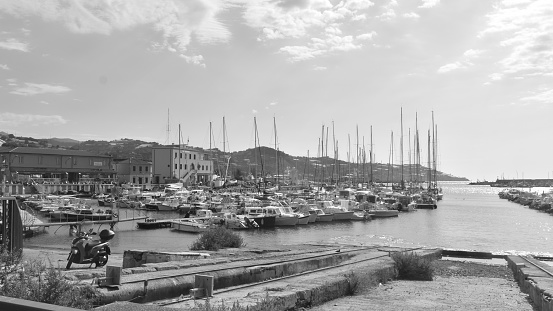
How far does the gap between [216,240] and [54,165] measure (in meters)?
87.2

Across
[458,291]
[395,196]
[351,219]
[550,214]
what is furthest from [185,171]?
[458,291]

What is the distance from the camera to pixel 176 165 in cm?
11606

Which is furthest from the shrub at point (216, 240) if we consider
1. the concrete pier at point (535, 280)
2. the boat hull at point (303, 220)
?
the boat hull at point (303, 220)

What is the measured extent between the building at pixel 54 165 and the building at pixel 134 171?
660 cm

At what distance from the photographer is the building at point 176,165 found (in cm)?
11512

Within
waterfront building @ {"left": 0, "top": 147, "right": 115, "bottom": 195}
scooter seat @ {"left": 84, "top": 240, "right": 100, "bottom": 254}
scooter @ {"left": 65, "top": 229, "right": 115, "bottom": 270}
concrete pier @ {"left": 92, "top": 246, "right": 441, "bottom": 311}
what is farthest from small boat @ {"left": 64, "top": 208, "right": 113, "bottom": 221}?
scooter seat @ {"left": 84, "top": 240, "right": 100, "bottom": 254}

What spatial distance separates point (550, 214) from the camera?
269ft

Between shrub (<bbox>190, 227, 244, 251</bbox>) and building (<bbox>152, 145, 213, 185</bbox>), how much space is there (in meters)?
90.0

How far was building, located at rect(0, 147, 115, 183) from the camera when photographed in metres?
91.1

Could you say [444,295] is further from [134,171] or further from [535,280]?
[134,171]

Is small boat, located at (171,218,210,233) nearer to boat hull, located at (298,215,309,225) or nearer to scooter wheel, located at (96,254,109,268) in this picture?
boat hull, located at (298,215,309,225)

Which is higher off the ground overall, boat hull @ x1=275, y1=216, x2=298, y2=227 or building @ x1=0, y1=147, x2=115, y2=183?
building @ x1=0, y1=147, x2=115, y2=183

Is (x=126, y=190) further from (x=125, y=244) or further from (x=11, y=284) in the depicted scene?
(x=11, y=284)

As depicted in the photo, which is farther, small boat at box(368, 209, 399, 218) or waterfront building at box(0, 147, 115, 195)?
waterfront building at box(0, 147, 115, 195)
